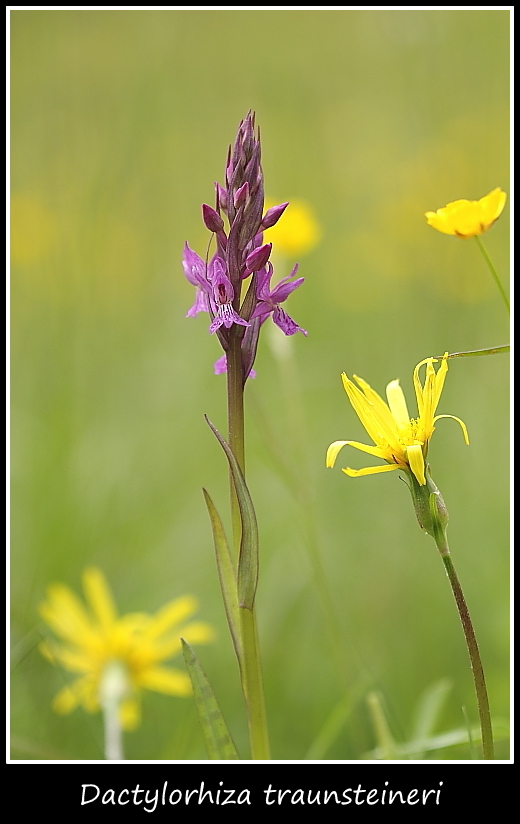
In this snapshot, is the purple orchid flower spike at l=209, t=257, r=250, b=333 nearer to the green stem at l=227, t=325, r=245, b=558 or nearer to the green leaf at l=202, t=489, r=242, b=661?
the green stem at l=227, t=325, r=245, b=558

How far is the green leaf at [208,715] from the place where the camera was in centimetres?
103

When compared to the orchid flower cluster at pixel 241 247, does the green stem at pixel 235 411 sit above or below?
below

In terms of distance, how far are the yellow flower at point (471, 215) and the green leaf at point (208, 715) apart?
754mm

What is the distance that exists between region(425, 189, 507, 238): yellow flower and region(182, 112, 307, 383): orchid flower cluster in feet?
0.91

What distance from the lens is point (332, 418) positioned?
337cm

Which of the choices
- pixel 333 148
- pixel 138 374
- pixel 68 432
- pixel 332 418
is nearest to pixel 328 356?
pixel 332 418

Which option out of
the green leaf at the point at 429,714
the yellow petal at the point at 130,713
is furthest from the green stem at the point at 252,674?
the yellow petal at the point at 130,713

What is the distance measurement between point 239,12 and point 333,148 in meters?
1.10

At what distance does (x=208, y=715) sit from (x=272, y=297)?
619 mm

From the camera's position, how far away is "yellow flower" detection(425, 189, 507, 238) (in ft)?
3.78

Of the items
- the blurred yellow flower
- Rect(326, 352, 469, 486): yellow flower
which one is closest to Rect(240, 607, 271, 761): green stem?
Rect(326, 352, 469, 486): yellow flower

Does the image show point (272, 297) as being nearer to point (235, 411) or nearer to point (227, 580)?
point (235, 411)

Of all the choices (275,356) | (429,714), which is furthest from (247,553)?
(275,356)

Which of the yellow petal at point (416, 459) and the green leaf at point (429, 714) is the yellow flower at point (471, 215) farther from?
the green leaf at point (429, 714)
